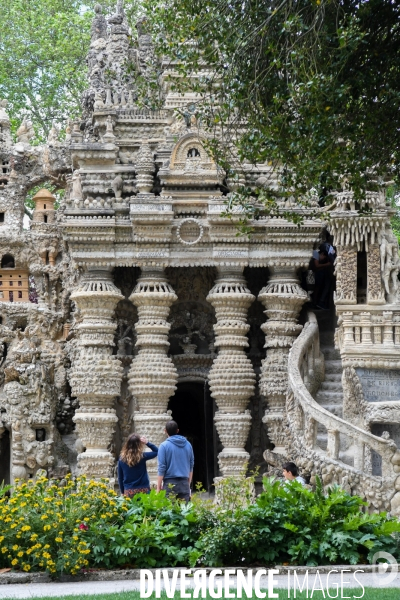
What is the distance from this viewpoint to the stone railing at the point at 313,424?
49.0 ft

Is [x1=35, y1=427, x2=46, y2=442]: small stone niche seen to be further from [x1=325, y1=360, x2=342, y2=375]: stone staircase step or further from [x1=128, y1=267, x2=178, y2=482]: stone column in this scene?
[x1=325, y1=360, x2=342, y2=375]: stone staircase step

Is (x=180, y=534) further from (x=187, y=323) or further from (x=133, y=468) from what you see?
(x=187, y=323)

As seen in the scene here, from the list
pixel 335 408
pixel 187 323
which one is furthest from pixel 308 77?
pixel 187 323

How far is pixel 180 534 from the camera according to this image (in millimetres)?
12414

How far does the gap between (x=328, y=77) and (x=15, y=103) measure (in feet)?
75.2

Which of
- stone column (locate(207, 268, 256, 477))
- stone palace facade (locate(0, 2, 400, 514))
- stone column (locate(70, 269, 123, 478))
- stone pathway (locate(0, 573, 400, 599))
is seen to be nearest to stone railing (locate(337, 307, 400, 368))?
stone palace facade (locate(0, 2, 400, 514))

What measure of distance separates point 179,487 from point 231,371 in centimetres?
421

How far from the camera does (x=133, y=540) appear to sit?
12.1 m

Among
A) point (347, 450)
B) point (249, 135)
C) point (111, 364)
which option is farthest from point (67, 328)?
point (249, 135)

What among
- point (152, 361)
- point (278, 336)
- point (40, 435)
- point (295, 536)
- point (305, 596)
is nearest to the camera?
point (305, 596)

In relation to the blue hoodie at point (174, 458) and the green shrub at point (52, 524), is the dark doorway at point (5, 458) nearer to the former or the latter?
the blue hoodie at point (174, 458)

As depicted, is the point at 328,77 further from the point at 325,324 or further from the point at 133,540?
the point at 325,324

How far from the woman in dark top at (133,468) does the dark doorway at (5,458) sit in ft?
19.1

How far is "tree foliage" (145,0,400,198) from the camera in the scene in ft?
44.0
